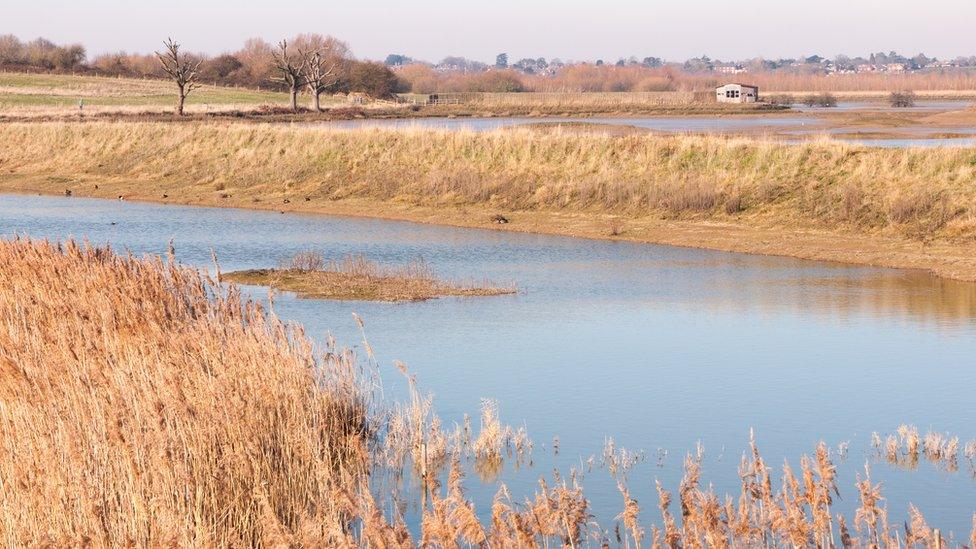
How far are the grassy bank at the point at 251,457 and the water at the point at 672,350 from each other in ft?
1.39

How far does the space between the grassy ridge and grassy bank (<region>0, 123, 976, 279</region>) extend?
0.17ft

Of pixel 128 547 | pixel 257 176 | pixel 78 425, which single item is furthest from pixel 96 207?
pixel 128 547

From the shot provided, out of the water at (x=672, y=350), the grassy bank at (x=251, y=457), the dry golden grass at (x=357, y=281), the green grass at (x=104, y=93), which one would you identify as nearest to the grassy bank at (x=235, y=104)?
the green grass at (x=104, y=93)

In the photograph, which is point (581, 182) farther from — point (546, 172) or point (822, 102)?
point (822, 102)

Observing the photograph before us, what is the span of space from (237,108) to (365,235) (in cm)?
5317

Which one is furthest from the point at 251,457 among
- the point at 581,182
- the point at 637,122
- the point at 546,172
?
the point at 637,122

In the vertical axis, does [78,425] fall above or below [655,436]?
above

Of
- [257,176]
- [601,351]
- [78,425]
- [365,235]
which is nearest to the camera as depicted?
[78,425]

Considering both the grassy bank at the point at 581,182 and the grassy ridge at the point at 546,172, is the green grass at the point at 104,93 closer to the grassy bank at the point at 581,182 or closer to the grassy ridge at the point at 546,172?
the grassy ridge at the point at 546,172

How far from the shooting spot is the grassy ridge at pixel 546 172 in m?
30.0

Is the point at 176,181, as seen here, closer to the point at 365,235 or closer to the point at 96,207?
the point at 96,207

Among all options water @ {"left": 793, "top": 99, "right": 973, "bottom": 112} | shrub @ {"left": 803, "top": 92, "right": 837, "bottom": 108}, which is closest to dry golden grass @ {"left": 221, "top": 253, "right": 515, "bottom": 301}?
water @ {"left": 793, "top": 99, "right": 973, "bottom": 112}

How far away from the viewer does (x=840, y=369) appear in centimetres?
1619

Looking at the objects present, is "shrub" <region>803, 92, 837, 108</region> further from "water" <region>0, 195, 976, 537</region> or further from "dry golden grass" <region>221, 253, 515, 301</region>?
"dry golden grass" <region>221, 253, 515, 301</region>
